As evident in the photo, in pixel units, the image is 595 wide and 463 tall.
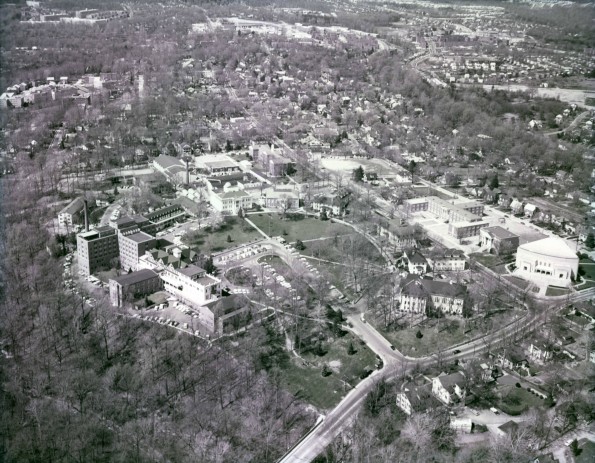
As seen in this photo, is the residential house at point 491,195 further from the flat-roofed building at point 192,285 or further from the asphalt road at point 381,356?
the flat-roofed building at point 192,285

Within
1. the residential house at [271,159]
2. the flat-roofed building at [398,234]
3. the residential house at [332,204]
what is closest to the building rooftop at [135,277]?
the flat-roofed building at [398,234]

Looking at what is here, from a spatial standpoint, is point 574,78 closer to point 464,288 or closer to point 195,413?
point 464,288

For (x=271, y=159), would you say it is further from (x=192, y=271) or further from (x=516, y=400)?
(x=516, y=400)

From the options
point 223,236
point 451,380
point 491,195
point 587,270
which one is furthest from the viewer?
point 491,195

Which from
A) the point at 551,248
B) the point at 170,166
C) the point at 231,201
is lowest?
the point at 170,166

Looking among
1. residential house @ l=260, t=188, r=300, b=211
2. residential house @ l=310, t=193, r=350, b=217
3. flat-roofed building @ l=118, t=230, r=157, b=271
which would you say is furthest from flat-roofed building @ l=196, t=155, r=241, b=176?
flat-roofed building @ l=118, t=230, r=157, b=271

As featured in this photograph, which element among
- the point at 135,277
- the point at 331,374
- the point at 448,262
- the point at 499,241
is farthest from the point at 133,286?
the point at 499,241

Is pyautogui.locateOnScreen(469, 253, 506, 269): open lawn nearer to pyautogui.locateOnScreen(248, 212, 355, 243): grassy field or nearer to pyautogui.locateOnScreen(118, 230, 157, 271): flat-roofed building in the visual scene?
pyautogui.locateOnScreen(248, 212, 355, 243): grassy field
